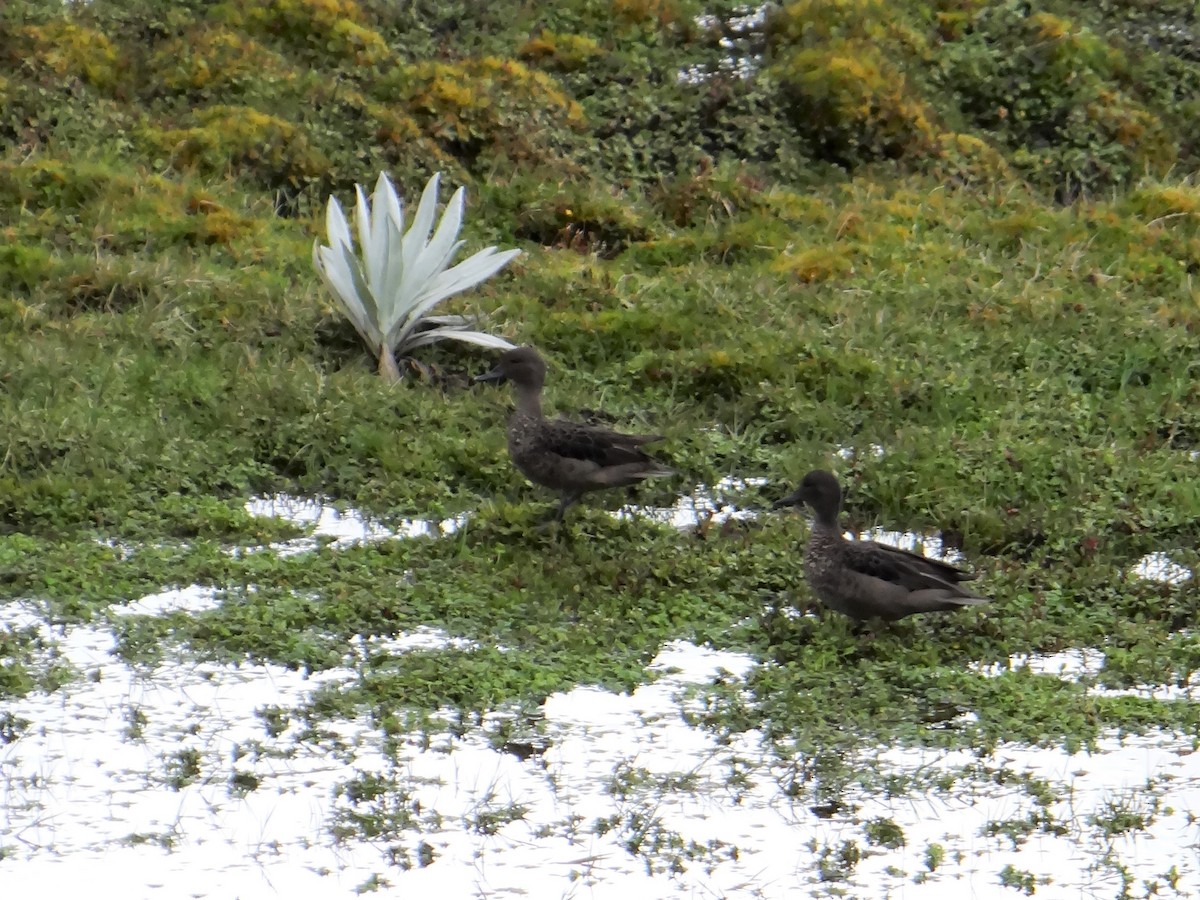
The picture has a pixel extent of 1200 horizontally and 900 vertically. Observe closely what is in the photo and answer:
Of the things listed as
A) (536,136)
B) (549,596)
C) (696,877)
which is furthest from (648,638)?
(536,136)

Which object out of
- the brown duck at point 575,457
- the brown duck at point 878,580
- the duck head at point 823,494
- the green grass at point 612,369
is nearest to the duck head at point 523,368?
the brown duck at point 575,457

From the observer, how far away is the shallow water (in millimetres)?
5309

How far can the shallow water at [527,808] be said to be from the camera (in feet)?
17.4

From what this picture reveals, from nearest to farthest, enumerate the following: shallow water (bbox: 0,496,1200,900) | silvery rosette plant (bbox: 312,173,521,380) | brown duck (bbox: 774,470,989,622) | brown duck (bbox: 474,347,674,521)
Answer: shallow water (bbox: 0,496,1200,900) → brown duck (bbox: 774,470,989,622) → brown duck (bbox: 474,347,674,521) → silvery rosette plant (bbox: 312,173,521,380)

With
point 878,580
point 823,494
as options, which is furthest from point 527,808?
point 823,494

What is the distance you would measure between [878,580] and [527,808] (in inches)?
76.5

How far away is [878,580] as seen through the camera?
23.3 feet

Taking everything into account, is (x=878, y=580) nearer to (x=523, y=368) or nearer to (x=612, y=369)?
(x=523, y=368)

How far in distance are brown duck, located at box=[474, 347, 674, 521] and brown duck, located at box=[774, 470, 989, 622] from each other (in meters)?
1.26

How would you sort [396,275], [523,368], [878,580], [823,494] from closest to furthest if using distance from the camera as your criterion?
[878,580] < [823,494] < [523,368] < [396,275]

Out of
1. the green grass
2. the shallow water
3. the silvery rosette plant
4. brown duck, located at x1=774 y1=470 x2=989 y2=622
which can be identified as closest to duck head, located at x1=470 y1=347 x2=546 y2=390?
the green grass

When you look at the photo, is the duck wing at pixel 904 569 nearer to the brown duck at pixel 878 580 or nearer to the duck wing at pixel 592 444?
the brown duck at pixel 878 580

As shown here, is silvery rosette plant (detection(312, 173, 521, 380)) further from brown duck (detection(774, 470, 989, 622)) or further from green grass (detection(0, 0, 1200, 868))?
brown duck (detection(774, 470, 989, 622))

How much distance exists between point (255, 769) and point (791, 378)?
15.6ft
